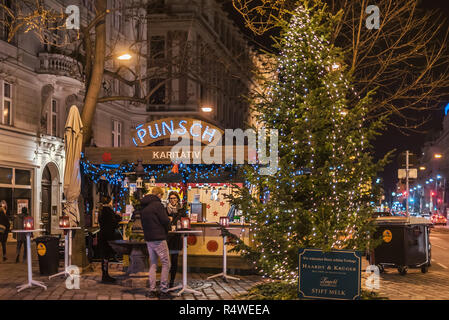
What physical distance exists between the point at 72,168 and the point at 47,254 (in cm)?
207

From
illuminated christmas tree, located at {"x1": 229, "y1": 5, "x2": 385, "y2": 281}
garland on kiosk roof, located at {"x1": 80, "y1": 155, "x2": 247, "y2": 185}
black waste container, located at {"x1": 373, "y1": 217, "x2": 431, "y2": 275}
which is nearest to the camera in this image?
illuminated christmas tree, located at {"x1": 229, "y1": 5, "x2": 385, "y2": 281}

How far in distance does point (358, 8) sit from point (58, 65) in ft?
49.0

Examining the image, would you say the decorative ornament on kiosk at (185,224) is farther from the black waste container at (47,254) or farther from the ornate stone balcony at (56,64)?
the ornate stone balcony at (56,64)

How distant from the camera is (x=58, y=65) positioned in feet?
93.7

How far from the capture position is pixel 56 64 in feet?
93.4

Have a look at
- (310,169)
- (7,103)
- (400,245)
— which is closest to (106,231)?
(310,169)

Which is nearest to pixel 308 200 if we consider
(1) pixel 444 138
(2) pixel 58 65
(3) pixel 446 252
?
(3) pixel 446 252

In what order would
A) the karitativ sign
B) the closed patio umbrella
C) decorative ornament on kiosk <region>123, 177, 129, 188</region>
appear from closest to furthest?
the karitativ sign → the closed patio umbrella → decorative ornament on kiosk <region>123, 177, 129, 188</region>

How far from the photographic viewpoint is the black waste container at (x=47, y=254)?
45.5ft

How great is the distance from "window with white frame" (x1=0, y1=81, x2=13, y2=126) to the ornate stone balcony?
1920 millimetres

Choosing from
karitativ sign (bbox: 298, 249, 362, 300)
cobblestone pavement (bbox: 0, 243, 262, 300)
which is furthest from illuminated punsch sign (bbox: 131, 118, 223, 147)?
karitativ sign (bbox: 298, 249, 362, 300)

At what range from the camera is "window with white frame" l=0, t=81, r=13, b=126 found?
2563cm

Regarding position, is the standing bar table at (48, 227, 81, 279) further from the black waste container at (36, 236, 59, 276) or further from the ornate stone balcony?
the ornate stone balcony

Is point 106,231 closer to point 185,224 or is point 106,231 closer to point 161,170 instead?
point 185,224
